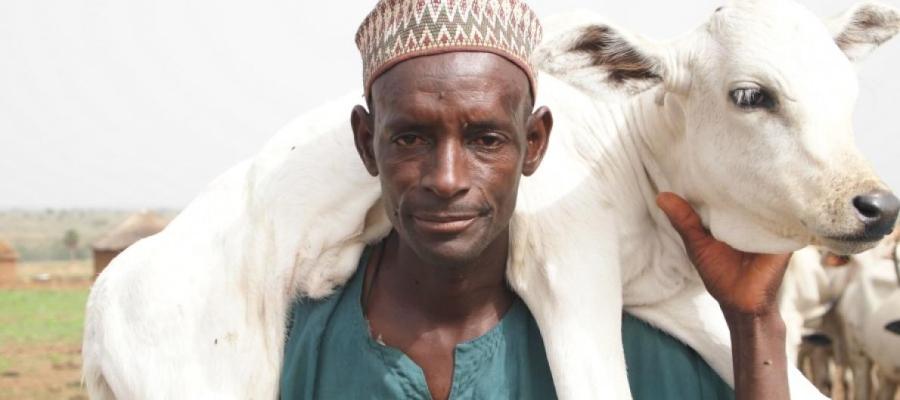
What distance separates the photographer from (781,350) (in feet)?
6.94

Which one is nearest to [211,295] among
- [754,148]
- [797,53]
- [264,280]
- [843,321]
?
[264,280]

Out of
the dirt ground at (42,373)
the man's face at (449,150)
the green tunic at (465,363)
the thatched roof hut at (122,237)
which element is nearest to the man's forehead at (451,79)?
the man's face at (449,150)

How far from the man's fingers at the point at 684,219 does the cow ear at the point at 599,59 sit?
0.28 m

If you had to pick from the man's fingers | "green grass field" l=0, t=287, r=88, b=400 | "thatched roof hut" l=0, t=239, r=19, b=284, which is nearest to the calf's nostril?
the man's fingers

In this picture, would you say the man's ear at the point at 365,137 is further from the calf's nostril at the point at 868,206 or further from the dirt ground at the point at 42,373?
the dirt ground at the point at 42,373

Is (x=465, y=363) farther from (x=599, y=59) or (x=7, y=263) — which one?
(x=7, y=263)

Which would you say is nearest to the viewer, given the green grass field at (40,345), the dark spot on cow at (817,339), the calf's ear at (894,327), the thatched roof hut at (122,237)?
the calf's ear at (894,327)

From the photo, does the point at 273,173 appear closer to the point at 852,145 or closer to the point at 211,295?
the point at 211,295

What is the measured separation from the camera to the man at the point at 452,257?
193 cm

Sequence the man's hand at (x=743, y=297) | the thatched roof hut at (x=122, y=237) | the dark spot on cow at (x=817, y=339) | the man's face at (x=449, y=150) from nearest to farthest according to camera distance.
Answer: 1. the man's face at (x=449, y=150)
2. the man's hand at (x=743, y=297)
3. the dark spot on cow at (x=817, y=339)
4. the thatched roof hut at (x=122, y=237)

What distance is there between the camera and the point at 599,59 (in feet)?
7.22

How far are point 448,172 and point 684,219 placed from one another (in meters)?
0.57

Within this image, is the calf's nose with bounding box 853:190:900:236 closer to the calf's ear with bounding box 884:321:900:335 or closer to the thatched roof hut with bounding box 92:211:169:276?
the calf's ear with bounding box 884:321:900:335

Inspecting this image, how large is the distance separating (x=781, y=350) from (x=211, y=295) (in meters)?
1.30
